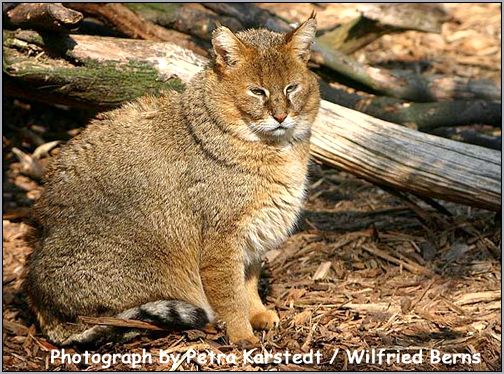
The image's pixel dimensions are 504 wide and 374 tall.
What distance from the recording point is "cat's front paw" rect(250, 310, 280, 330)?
5589mm

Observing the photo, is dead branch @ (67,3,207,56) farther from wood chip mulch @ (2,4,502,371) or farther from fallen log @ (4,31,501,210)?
wood chip mulch @ (2,4,502,371)

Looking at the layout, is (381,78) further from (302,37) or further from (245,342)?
(245,342)

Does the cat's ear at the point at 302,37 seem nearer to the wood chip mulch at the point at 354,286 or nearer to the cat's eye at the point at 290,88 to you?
the cat's eye at the point at 290,88

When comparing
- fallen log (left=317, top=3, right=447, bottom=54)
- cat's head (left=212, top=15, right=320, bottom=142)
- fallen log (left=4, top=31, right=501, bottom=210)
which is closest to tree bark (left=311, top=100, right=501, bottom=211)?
fallen log (left=4, top=31, right=501, bottom=210)

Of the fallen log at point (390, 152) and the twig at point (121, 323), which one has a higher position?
the fallen log at point (390, 152)

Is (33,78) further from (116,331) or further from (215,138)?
(116,331)

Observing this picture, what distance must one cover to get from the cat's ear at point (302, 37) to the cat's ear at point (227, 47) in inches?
12.8

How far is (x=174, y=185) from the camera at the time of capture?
5367 millimetres

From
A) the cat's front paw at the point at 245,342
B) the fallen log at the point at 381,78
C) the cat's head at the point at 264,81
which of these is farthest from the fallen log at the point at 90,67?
the cat's front paw at the point at 245,342

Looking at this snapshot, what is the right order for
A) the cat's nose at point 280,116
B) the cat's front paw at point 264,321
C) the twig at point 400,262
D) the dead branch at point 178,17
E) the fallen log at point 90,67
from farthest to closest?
the dead branch at point 178,17 → the twig at point 400,262 → the fallen log at point 90,67 → the cat's front paw at point 264,321 → the cat's nose at point 280,116

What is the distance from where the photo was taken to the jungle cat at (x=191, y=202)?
5172 millimetres

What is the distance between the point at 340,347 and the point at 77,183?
84.4 inches

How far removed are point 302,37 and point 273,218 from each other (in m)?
1.22

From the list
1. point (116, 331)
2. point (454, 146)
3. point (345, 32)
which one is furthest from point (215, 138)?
point (345, 32)
